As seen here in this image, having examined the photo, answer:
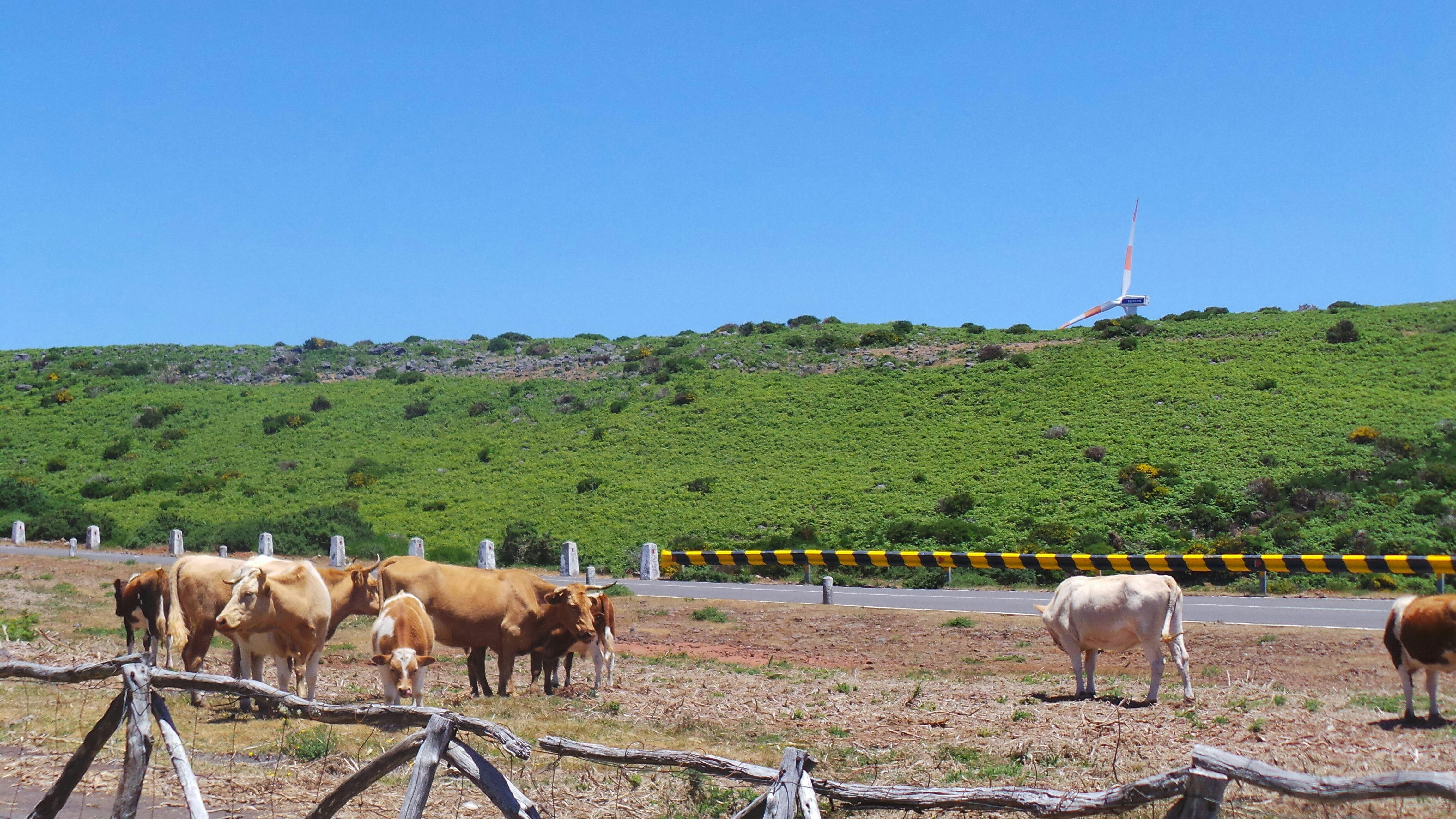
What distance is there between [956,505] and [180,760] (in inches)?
1549

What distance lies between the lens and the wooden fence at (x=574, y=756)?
164 inches

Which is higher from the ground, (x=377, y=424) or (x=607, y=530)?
(x=377, y=424)

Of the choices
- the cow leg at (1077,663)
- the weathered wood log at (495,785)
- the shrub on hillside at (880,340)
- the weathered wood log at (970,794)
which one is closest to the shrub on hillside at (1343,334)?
the shrub on hillside at (880,340)

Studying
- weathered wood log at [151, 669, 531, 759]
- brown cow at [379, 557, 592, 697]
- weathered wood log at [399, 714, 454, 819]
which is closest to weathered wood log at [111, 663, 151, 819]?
weathered wood log at [151, 669, 531, 759]

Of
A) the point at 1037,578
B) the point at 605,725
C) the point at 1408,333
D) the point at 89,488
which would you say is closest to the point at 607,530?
the point at 1037,578

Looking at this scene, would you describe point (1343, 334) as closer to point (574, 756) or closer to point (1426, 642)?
point (1426, 642)

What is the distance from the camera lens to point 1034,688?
563 inches

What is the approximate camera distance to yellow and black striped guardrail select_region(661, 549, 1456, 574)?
25.2 meters

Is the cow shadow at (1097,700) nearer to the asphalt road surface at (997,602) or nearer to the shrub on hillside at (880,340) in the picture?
the asphalt road surface at (997,602)

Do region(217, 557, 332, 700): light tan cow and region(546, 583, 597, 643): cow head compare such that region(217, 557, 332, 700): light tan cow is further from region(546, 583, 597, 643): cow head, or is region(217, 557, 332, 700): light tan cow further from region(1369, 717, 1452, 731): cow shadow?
region(1369, 717, 1452, 731): cow shadow

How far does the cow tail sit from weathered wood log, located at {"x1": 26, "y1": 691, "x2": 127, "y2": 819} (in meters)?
6.74

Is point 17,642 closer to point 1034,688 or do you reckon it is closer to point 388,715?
point 388,715

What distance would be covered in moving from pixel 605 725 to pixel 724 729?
45.2 inches

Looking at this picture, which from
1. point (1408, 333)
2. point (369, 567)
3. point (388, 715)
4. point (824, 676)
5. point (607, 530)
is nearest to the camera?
point (388, 715)
